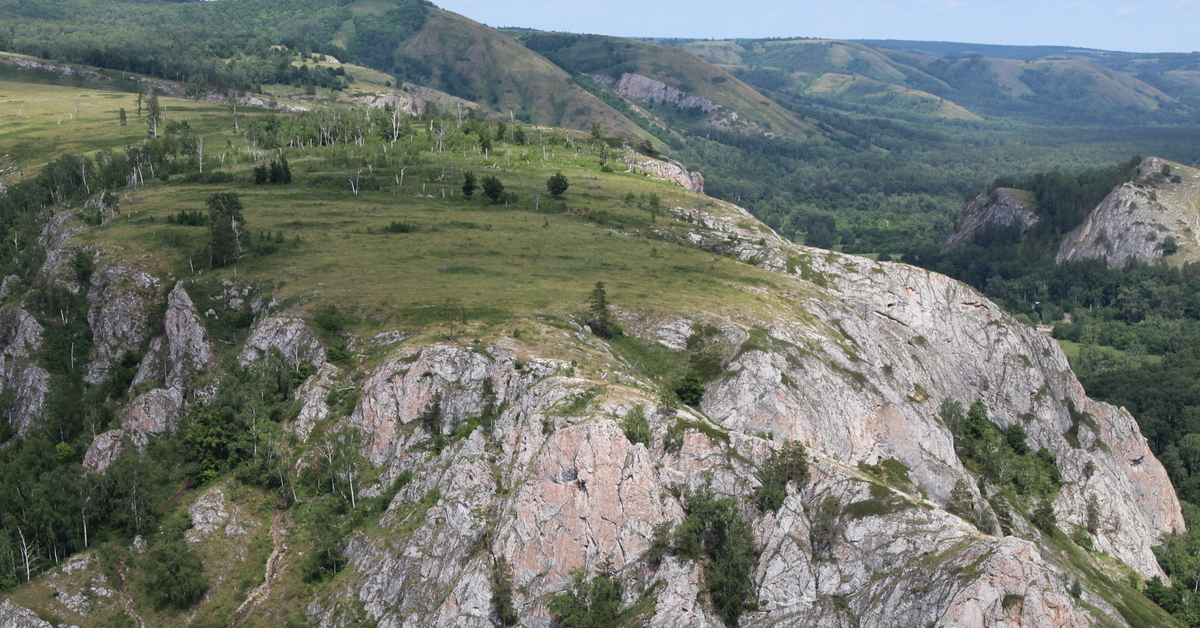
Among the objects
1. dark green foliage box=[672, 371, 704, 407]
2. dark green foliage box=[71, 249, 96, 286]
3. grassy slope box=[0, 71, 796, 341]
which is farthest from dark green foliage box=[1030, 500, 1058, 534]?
dark green foliage box=[71, 249, 96, 286]

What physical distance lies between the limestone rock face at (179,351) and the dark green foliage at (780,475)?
61317 millimetres

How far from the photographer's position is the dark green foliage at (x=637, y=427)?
7475 centimetres

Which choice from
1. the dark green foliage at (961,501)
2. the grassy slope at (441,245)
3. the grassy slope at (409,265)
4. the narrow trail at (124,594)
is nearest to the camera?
the narrow trail at (124,594)

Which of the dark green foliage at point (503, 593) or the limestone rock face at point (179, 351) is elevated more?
the limestone rock face at point (179, 351)

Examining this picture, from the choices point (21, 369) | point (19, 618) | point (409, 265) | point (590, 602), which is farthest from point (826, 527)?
point (21, 369)

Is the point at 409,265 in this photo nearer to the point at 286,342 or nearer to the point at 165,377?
the point at 286,342

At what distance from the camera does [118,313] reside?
370 feet

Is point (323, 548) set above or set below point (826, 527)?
below

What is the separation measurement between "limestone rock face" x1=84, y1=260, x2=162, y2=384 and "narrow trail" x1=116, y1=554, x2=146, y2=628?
35693mm

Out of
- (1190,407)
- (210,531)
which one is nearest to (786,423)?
(210,531)

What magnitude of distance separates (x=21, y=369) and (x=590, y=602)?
267 feet

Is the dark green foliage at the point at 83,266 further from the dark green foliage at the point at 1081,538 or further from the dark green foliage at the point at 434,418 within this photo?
the dark green foliage at the point at 1081,538

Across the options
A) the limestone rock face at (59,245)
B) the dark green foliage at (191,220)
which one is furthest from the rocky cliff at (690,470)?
the dark green foliage at (191,220)

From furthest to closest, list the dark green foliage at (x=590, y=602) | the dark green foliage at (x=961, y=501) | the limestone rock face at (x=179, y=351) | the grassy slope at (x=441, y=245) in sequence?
the grassy slope at (x=441, y=245) → the limestone rock face at (x=179, y=351) → the dark green foliage at (x=961, y=501) → the dark green foliage at (x=590, y=602)
